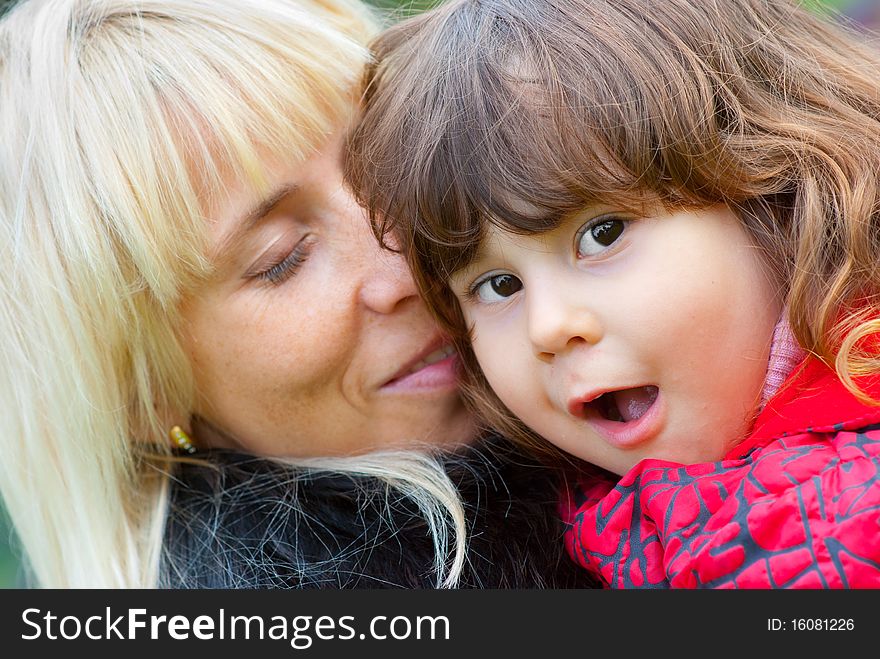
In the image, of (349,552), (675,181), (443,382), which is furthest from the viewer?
(443,382)

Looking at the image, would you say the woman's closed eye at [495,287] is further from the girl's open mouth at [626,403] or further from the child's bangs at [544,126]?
the girl's open mouth at [626,403]

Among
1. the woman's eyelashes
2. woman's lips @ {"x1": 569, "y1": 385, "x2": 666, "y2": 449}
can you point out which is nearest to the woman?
the woman's eyelashes

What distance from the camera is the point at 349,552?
186 cm

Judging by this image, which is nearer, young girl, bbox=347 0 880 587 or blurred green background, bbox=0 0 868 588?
young girl, bbox=347 0 880 587

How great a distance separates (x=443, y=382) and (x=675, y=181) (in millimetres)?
722

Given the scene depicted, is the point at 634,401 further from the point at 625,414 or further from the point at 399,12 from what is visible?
the point at 399,12

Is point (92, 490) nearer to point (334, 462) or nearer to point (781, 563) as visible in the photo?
point (334, 462)

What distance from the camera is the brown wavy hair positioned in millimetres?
1471

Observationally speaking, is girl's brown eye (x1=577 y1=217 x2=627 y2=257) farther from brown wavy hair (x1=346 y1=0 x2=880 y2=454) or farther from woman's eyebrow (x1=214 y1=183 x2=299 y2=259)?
woman's eyebrow (x1=214 y1=183 x2=299 y2=259)

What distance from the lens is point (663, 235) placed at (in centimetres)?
147

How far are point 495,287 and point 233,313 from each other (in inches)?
24.2

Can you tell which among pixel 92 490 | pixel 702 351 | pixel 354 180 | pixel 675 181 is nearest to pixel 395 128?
pixel 354 180

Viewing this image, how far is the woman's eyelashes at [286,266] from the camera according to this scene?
1.99 metres

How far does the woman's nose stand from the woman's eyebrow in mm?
638
